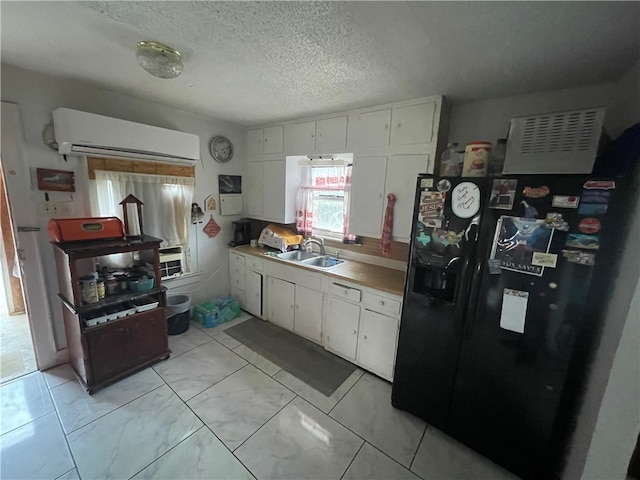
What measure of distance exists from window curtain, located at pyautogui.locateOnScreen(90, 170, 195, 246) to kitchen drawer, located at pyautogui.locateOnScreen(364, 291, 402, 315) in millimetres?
2150

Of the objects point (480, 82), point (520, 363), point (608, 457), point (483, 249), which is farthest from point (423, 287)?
point (480, 82)

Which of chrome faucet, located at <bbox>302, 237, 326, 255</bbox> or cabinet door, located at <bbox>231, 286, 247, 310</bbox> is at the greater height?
chrome faucet, located at <bbox>302, 237, 326, 255</bbox>

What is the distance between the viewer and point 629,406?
1.09 metres

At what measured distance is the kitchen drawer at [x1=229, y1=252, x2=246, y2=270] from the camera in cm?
326

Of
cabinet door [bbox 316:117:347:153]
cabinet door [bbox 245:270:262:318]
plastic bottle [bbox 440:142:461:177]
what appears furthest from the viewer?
cabinet door [bbox 245:270:262:318]

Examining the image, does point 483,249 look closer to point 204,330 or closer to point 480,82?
point 480,82

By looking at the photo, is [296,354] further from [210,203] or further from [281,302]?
[210,203]

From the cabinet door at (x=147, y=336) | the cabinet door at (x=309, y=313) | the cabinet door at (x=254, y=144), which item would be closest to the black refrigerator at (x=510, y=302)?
the cabinet door at (x=309, y=313)

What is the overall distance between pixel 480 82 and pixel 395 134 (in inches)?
25.7

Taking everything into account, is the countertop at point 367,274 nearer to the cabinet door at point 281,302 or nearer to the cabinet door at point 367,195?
the cabinet door at point 281,302

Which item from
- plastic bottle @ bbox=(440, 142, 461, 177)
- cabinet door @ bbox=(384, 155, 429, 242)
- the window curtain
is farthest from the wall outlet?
plastic bottle @ bbox=(440, 142, 461, 177)

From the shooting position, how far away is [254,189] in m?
3.36

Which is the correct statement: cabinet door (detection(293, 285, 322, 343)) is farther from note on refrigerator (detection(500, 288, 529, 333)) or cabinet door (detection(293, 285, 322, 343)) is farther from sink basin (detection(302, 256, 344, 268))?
note on refrigerator (detection(500, 288, 529, 333))

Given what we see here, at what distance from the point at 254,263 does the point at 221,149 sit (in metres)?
1.45
